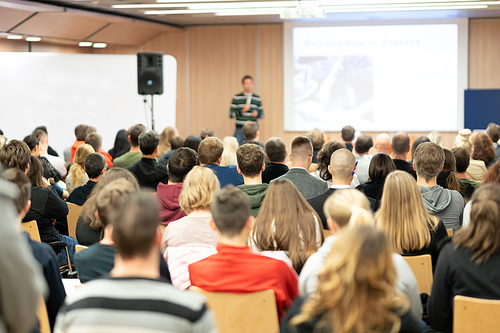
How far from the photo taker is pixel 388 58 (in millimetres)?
10086

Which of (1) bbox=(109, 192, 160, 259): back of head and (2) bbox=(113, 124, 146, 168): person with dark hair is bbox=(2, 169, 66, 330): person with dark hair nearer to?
(1) bbox=(109, 192, 160, 259): back of head

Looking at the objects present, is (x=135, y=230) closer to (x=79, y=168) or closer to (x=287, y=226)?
(x=287, y=226)

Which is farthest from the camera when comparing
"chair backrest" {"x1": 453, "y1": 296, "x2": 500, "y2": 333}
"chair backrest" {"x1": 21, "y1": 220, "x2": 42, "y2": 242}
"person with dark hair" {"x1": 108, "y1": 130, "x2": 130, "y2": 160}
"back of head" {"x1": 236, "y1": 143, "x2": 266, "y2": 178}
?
"person with dark hair" {"x1": 108, "y1": 130, "x2": 130, "y2": 160}

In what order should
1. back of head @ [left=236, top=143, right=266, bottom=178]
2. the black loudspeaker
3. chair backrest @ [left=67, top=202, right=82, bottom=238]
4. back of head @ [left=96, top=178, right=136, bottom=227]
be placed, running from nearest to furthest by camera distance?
back of head @ [left=96, top=178, right=136, bottom=227] < back of head @ [left=236, top=143, right=266, bottom=178] < chair backrest @ [left=67, top=202, right=82, bottom=238] < the black loudspeaker

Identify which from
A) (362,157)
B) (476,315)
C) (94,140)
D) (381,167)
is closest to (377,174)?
(381,167)

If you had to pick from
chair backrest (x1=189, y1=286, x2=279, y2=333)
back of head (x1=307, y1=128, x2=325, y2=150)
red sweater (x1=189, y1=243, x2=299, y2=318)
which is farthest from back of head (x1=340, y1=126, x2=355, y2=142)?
chair backrest (x1=189, y1=286, x2=279, y2=333)

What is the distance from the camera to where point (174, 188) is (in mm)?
3580

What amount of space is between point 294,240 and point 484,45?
9.02m

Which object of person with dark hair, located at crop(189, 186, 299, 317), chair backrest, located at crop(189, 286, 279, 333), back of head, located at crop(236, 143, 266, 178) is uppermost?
back of head, located at crop(236, 143, 266, 178)

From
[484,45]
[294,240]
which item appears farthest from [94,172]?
[484,45]

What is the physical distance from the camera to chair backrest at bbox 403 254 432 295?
244 cm

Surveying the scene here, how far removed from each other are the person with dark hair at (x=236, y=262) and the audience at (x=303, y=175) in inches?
67.5

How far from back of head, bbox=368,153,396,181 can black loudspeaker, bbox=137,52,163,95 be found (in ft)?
16.3

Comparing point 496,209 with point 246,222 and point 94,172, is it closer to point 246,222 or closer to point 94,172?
point 246,222
